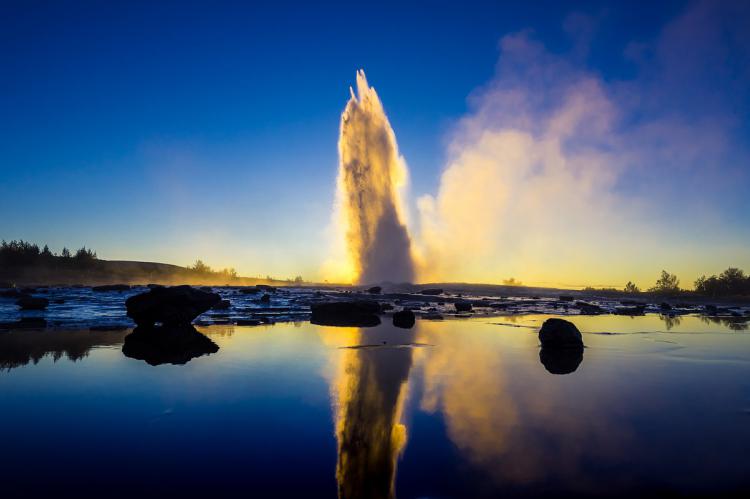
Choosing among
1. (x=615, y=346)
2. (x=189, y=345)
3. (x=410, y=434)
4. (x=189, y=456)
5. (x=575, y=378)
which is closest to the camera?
(x=189, y=456)

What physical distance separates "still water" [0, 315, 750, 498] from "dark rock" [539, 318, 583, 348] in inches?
62.3

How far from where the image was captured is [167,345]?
11617 millimetres

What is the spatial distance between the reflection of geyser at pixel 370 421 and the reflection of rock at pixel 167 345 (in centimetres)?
386

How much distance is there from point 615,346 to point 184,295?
48.4ft

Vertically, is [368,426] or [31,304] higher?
[368,426]

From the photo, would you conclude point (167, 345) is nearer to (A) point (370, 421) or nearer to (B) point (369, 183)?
(A) point (370, 421)

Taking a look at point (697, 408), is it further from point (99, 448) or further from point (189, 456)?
point (99, 448)

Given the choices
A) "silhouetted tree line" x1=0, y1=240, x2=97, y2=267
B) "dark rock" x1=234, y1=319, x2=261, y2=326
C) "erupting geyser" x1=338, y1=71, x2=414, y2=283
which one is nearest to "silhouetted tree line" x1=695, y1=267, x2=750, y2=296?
"erupting geyser" x1=338, y1=71, x2=414, y2=283

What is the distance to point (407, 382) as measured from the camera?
24.5 feet

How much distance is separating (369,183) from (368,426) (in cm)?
5596

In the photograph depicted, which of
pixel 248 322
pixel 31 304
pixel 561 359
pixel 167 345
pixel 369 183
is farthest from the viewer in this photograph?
pixel 369 183

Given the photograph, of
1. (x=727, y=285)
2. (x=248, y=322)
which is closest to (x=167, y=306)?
(x=248, y=322)

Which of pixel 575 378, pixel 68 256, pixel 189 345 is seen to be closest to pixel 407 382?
pixel 575 378

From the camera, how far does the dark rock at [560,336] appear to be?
1178cm
